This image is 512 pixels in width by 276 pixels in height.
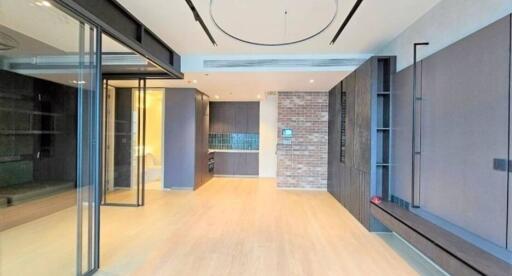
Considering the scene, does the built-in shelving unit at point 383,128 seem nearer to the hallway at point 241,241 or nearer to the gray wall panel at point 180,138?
the hallway at point 241,241

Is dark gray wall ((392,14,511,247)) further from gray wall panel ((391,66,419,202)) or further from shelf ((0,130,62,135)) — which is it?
shelf ((0,130,62,135))

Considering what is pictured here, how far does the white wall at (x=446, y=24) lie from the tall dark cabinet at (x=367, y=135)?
1.33 ft

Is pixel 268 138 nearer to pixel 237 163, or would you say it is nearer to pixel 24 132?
pixel 237 163

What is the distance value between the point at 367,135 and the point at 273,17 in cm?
238

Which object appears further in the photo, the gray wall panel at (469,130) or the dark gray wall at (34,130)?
the dark gray wall at (34,130)

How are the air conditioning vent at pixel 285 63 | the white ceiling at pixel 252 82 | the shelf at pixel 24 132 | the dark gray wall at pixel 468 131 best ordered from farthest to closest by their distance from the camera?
the white ceiling at pixel 252 82, the air conditioning vent at pixel 285 63, the shelf at pixel 24 132, the dark gray wall at pixel 468 131

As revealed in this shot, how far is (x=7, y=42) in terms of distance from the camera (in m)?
3.37

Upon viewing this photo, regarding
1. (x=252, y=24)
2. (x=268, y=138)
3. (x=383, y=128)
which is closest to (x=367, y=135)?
(x=383, y=128)

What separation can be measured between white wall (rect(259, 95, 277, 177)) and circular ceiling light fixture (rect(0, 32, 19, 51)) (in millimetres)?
7523

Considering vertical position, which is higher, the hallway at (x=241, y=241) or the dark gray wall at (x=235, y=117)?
the dark gray wall at (x=235, y=117)

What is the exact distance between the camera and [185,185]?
787 cm

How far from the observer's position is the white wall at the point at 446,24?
2.64m

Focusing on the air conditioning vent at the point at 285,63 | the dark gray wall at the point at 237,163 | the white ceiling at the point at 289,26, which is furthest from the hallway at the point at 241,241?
the dark gray wall at the point at 237,163

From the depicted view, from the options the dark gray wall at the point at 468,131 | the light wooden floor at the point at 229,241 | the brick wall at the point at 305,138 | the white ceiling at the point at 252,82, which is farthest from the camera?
the brick wall at the point at 305,138
